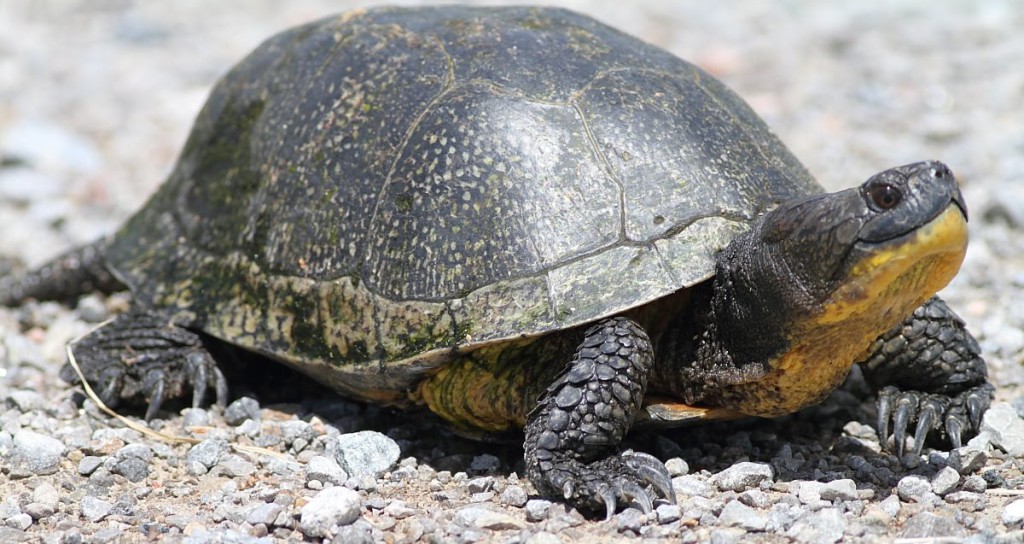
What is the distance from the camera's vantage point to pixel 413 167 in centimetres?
460

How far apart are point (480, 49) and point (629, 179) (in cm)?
104

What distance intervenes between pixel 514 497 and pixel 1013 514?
5.83 ft

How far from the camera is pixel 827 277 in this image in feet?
12.2

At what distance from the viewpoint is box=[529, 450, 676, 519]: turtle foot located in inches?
152

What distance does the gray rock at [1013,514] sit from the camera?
3.62 meters

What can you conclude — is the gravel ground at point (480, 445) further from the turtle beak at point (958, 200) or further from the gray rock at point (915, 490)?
the turtle beak at point (958, 200)

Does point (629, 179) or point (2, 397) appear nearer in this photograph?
point (629, 179)

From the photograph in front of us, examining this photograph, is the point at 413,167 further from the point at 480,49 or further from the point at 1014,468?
the point at 1014,468

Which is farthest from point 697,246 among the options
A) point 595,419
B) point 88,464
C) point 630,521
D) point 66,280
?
point 66,280

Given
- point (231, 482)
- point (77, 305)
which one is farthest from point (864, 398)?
point (77, 305)

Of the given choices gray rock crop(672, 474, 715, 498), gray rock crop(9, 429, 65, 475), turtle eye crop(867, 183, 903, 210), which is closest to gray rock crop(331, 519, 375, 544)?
gray rock crop(672, 474, 715, 498)

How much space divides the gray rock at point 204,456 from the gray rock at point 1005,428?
3.33 metres

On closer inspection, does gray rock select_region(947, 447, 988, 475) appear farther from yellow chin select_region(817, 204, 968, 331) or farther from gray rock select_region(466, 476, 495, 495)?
gray rock select_region(466, 476, 495, 495)

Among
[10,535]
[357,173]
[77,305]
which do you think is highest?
[357,173]
